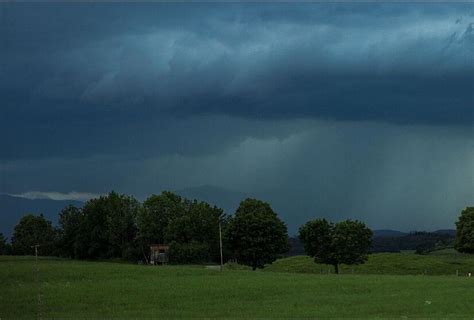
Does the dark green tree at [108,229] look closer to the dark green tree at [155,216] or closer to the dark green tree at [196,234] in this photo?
the dark green tree at [155,216]

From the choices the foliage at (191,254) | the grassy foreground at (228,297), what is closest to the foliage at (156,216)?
the foliage at (191,254)

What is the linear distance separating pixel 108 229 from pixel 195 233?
23228 millimetres

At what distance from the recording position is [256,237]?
12331 centimetres

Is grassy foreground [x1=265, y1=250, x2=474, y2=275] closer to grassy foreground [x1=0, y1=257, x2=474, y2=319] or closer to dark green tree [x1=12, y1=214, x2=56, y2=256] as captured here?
grassy foreground [x1=0, y1=257, x2=474, y2=319]

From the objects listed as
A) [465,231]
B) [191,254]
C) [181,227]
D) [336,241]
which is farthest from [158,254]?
[465,231]

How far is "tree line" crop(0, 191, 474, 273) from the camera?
12350 centimetres

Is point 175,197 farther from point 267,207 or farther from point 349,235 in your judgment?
point 349,235

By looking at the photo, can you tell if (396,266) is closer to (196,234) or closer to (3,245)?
(196,234)

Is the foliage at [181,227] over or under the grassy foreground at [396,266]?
over

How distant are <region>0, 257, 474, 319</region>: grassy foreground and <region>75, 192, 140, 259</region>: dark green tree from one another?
72.8 metres

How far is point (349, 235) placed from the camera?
122750 millimetres

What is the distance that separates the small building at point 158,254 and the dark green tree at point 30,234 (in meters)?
46.9

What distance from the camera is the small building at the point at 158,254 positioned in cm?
13686

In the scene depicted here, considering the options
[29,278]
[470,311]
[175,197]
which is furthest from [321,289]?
[175,197]
